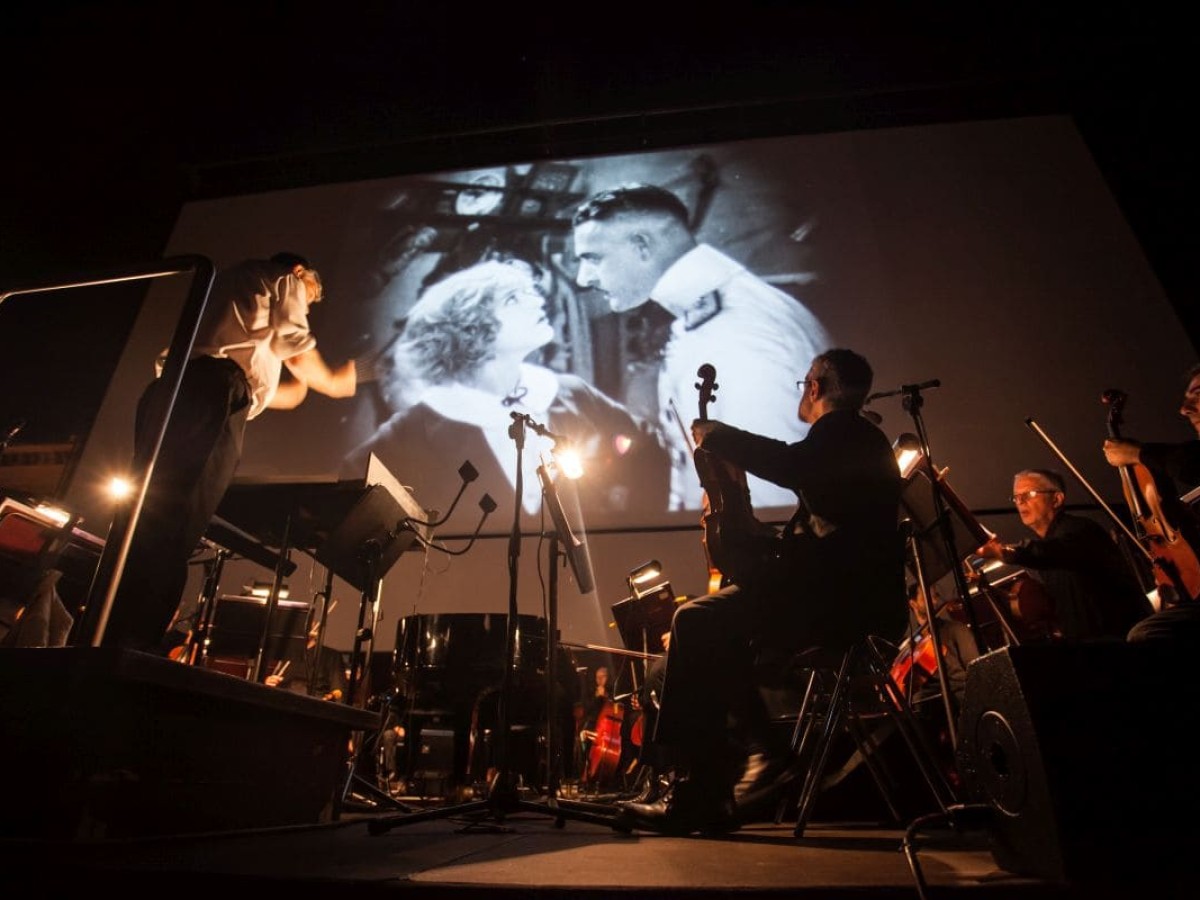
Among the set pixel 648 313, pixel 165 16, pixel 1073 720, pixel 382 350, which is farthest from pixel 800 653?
pixel 165 16

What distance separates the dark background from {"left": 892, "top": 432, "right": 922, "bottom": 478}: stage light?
3728 millimetres

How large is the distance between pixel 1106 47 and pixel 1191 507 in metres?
4.92

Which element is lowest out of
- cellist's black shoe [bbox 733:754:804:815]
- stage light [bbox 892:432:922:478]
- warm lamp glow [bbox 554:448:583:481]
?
cellist's black shoe [bbox 733:754:804:815]

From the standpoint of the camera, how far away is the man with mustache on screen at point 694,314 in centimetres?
476

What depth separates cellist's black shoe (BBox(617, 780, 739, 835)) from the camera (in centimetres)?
181

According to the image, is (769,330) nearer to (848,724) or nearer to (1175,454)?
(1175,454)

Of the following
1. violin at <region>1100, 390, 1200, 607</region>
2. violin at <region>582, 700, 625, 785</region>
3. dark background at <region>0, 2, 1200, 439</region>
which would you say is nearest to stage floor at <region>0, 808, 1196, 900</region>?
violin at <region>1100, 390, 1200, 607</region>

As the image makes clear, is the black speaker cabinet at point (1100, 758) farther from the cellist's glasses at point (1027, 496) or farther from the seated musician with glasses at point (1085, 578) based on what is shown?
the cellist's glasses at point (1027, 496)

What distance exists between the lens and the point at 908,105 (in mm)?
6363

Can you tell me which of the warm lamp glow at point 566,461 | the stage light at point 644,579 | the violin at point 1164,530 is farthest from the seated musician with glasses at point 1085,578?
the warm lamp glow at point 566,461

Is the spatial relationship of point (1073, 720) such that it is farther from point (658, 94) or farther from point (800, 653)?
point (658, 94)

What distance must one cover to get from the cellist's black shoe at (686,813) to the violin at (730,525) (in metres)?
0.64

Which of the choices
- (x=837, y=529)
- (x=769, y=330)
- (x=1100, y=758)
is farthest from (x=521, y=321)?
(x=1100, y=758)

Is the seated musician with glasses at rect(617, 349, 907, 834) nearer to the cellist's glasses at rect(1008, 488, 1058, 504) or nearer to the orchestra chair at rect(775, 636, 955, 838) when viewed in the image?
the orchestra chair at rect(775, 636, 955, 838)
